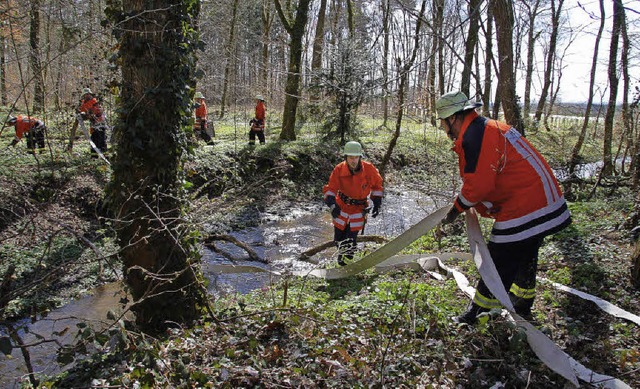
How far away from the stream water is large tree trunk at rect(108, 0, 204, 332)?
49 centimetres

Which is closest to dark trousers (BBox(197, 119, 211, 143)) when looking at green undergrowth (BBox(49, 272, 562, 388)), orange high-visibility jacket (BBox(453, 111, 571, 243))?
green undergrowth (BBox(49, 272, 562, 388))

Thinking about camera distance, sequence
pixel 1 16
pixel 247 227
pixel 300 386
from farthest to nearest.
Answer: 1. pixel 247 227
2. pixel 1 16
3. pixel 300 386

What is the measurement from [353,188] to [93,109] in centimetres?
655

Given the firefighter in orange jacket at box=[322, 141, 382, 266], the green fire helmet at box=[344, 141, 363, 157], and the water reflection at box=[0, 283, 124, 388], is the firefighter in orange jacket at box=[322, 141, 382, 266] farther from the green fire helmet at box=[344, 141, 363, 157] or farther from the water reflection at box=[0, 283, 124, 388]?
the water reflection at box=[0, 283, 124, 388]

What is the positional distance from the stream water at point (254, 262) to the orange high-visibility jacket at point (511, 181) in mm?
3000

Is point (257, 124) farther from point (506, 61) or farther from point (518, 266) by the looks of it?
point (518, 266)

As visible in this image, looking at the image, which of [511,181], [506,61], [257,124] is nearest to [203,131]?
[257,124]

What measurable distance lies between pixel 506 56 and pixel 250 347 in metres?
6.57

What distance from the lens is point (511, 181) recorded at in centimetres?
366

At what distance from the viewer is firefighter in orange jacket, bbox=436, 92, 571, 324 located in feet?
11.8

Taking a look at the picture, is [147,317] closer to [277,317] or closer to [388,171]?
[277,317]

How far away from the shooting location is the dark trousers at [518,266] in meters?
3.74

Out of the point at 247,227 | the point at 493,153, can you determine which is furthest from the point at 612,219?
the point at 247,227

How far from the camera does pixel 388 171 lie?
16.6 meters
